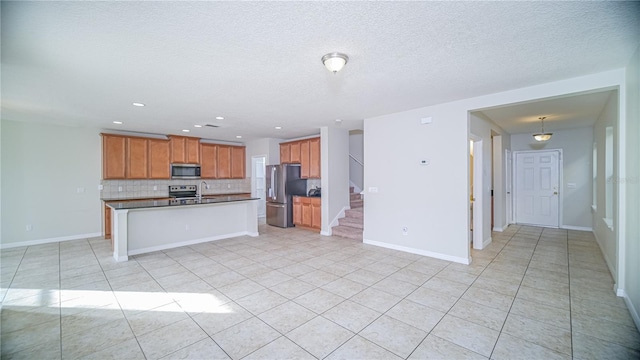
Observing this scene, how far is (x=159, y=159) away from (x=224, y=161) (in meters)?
1.80

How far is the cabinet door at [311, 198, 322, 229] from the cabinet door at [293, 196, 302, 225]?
0.46 m

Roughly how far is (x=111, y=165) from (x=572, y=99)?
9081 mm

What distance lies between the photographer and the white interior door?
686cm

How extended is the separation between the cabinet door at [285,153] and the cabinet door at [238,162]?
1622 millimetres

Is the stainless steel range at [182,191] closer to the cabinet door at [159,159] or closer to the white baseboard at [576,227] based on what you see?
the cabinet door at [159,159]

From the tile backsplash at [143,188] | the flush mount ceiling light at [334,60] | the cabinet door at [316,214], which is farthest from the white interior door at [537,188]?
the tile backsplash at [143,188]

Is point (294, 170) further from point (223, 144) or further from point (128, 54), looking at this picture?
point (128, 54)

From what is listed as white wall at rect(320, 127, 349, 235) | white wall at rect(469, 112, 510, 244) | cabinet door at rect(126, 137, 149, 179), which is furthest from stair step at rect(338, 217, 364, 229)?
cabinet door at rect(126, 137, 149, 179)

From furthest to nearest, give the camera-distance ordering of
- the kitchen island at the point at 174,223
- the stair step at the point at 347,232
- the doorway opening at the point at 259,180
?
1. the doorway opening at the point at 259,180
2. the stair step at the point at 347,232
3. the kitchen island at the point at 174,223

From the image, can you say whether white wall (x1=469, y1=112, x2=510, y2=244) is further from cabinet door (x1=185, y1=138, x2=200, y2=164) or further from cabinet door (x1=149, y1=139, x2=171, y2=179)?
cabinet door (x1=149, y1=139, x2=171, y2=179)

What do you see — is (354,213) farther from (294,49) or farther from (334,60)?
(294,49)

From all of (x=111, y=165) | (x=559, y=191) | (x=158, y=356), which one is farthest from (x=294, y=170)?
(x=559, y=191)

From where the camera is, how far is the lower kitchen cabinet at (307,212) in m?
6.58

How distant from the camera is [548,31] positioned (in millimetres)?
2096
